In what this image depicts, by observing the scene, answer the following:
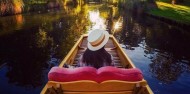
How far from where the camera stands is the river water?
19.9 meters

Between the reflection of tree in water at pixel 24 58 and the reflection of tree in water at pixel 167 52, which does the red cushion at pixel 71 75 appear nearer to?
the reflection of tree in water at pixel 24 58

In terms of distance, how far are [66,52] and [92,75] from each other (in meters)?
18.7

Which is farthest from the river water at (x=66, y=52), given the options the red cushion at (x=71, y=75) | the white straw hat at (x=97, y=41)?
the red cushion at (x=71, y=75)

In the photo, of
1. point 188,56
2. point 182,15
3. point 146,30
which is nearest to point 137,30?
point 146,30

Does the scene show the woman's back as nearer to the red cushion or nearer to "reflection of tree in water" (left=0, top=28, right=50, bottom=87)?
the red cushion

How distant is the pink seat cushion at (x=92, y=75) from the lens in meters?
9.86

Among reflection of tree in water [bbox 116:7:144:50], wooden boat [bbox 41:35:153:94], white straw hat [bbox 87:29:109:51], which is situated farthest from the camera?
reflection of tree in water [bbox 116:7:144:50]

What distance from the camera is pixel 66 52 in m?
28.4

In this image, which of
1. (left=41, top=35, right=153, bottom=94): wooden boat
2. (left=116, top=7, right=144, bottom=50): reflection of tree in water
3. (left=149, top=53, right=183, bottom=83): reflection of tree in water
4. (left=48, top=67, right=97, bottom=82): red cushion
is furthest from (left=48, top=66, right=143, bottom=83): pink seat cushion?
(left=116, top=7, right=144, bottom=50): reflection of tree in water

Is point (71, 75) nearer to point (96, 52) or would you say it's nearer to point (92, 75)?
point (92, 75)

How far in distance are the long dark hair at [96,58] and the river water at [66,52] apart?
7471 millimetres

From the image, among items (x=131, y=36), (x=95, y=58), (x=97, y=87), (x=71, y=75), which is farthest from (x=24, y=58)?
(x=131, y=36)

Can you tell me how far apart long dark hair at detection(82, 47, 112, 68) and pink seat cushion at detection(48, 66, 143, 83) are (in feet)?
5.26

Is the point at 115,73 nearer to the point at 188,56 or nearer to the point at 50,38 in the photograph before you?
the point at 188,56
